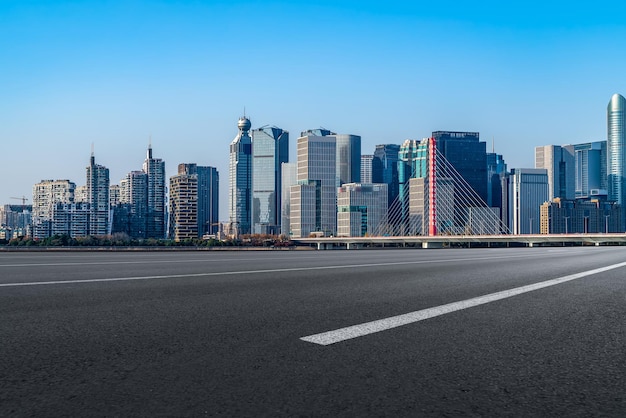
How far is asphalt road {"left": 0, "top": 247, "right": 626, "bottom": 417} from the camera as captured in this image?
3.30 metres

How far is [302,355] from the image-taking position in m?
4.46

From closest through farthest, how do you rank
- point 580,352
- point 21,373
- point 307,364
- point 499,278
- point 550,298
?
point 21,373, point 307,364, point 580,352, point 550,298, point 499,278

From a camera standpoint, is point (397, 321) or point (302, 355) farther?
point (397, 321)

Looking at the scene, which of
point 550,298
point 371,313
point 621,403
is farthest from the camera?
point 550,298

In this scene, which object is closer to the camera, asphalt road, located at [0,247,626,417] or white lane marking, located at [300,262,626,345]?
asphalt road, located at [0,247,626,417]

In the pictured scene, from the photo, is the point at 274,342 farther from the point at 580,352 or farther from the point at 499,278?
the point at 499,278

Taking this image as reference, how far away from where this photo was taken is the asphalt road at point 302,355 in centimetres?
330

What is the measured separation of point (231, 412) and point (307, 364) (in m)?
1.12

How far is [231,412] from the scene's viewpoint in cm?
311

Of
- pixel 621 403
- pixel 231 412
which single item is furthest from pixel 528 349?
pixel 231 412

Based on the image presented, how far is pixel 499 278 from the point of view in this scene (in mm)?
12398

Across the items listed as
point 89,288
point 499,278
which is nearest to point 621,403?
point 89,288

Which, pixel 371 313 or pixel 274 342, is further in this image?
pixel 371 313

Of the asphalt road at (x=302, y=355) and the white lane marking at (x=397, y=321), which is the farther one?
the white lane marking at (x=397, y=321)
